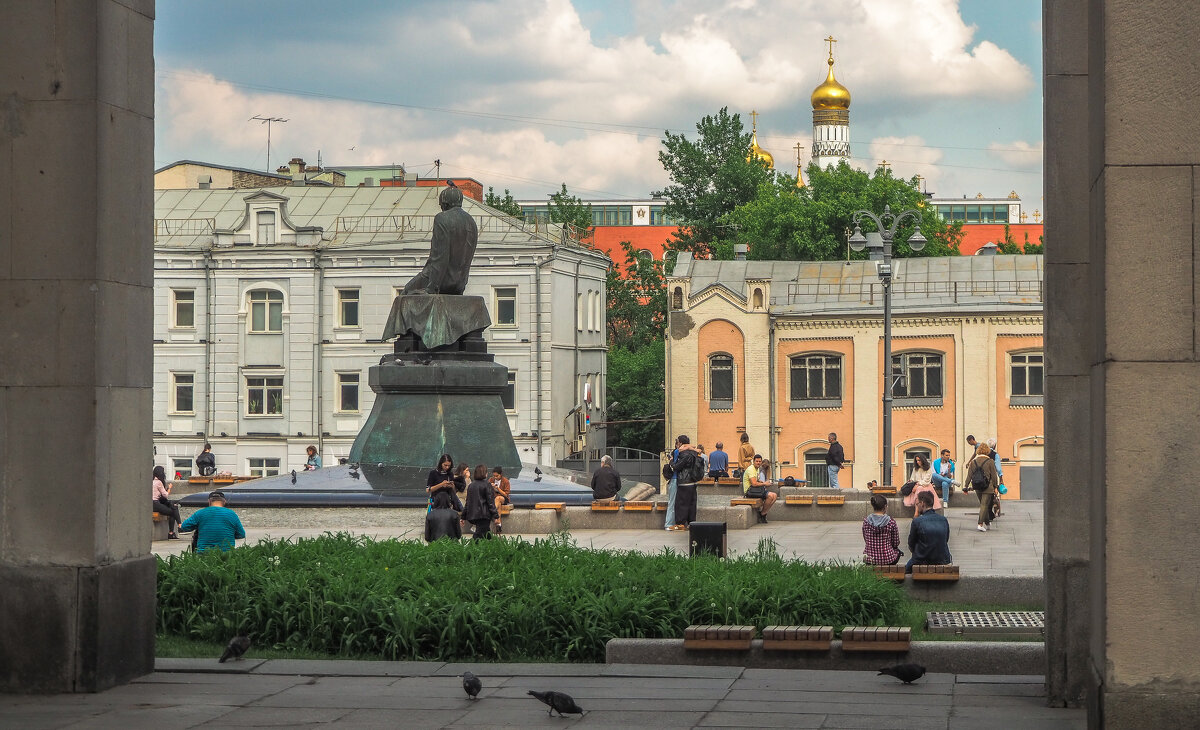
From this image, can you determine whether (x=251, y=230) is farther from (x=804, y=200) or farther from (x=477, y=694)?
(x=477, y=694)

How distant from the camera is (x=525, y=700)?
10.1m

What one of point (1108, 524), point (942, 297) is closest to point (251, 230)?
point (942, 297)

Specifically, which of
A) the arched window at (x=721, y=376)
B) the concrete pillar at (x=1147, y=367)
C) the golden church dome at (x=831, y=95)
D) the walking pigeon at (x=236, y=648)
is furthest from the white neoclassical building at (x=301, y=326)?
the golden church dome at (x=831, y=95)

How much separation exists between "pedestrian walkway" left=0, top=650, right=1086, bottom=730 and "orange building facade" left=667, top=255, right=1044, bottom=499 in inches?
1554

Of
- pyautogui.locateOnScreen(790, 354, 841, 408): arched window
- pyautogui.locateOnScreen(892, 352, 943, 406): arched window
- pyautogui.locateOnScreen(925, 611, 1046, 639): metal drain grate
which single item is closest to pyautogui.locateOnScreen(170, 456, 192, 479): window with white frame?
pyautogui.locateOnScreen(790, 354, 841, 408): arched window

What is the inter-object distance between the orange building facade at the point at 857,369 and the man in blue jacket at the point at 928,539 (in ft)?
112

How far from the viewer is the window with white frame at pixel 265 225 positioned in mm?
53125

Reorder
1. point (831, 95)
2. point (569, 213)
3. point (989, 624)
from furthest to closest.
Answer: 1. point (831, 95)
2. point (569, 213)
3. point (989, 624)

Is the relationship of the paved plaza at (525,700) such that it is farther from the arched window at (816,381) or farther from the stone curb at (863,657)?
the arched window at (816,381)

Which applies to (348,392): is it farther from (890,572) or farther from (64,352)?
(64,352)

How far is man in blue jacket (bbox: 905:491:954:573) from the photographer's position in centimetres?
1527

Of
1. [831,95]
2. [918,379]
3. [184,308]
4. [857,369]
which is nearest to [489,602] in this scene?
[857,369]

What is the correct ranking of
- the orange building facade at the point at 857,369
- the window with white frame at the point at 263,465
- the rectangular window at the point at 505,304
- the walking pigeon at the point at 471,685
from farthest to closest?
the window with white frame at the point at 263,465 → the rectangular window at the point at 505,304 → the orange building facade at the point at 857,369 → the walking pigeon at the point at 471,685

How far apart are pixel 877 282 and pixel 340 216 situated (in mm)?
18965
